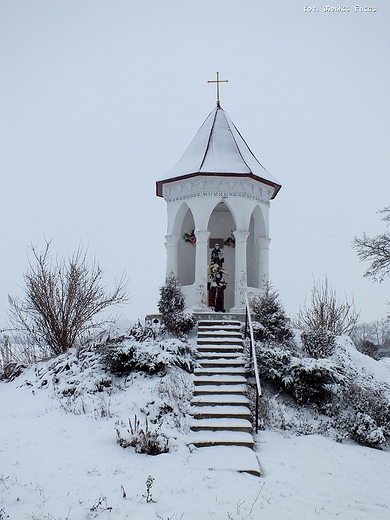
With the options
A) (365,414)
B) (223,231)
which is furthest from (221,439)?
(223,231)

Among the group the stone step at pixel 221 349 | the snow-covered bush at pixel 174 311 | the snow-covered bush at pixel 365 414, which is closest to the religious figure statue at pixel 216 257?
the snow-covered bush at pixel 174 311

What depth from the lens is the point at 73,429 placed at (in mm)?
8242

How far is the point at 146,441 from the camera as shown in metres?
7.48

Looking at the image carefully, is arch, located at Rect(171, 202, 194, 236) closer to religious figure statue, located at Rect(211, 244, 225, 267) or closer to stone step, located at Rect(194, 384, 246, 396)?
religious figure statue, located at Rect(211, 244, 225, 267)

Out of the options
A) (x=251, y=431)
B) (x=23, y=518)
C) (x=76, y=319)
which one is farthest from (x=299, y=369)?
(x=76, y=319)

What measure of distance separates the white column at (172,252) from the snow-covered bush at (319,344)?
198 inches

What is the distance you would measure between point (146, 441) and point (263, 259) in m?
8.91

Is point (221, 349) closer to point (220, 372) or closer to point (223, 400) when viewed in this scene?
point (220, 372)

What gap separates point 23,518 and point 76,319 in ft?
33.1

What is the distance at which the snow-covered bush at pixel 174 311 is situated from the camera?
1231cm

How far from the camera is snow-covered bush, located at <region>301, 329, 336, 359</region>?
38.4ft

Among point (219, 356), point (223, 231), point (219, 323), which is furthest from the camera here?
point (223, 231)

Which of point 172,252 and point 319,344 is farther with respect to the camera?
point 172,252

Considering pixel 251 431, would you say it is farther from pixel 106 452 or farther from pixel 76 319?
pixel 76 319
